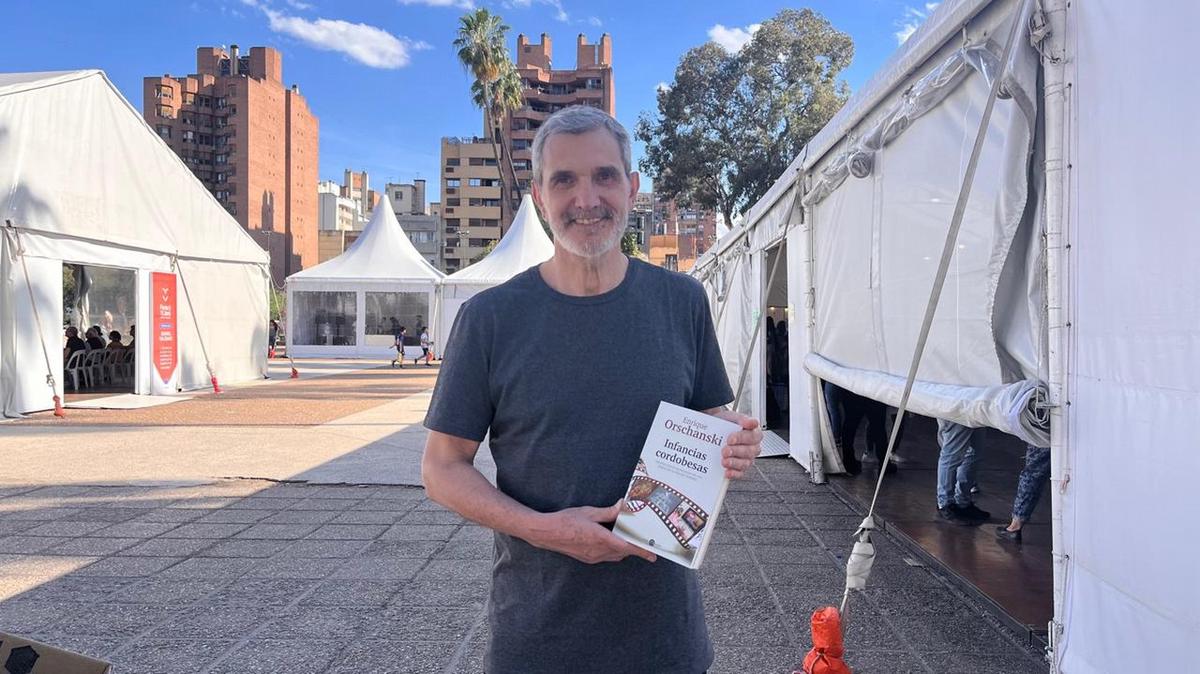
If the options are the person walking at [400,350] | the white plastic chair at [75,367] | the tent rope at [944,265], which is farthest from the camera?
the person walking at [400,350]

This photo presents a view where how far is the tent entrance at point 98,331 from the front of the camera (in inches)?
596

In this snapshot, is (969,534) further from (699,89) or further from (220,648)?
(699,89)

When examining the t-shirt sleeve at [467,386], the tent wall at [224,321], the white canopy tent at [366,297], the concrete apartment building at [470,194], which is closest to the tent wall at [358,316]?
the white canopy tent at [366,297]

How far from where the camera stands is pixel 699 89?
30.6 meters

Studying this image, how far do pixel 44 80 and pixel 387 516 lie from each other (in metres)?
10.5

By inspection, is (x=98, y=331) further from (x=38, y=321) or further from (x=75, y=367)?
(x=38, y=321)

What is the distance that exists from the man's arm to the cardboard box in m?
0.95

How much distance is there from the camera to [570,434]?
5.06 ft

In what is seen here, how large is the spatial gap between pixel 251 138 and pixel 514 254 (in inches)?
2172

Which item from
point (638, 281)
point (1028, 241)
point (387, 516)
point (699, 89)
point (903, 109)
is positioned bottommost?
point (387, 516)

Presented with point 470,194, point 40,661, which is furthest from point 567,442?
point 470,194

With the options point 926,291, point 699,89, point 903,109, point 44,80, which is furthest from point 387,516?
point 699,89

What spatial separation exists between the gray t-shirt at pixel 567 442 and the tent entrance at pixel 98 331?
570 inches

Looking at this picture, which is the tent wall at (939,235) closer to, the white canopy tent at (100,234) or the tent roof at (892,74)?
the tent roof at (892,74)
